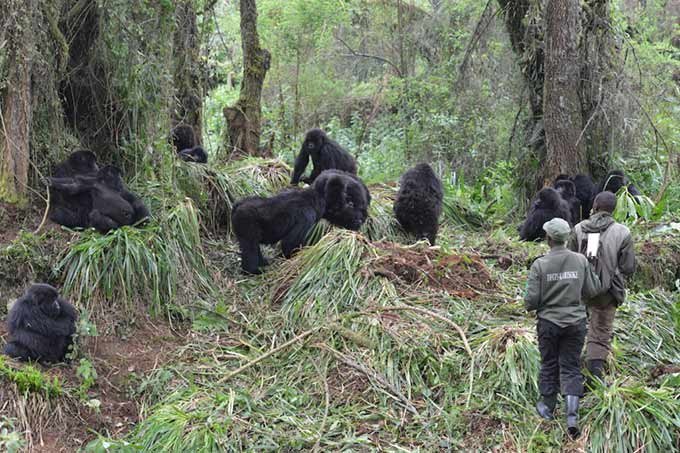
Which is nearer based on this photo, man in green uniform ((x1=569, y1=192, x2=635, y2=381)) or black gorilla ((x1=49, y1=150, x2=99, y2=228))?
man in green uniform ((x1=569, y1=192, x2=635, y2=381))

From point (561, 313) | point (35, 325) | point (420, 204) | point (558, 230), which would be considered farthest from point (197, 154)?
point (561, 313)

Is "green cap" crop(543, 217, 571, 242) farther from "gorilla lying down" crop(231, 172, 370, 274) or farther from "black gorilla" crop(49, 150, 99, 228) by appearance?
"black gorilla" crop(49, 150, 99, 228)

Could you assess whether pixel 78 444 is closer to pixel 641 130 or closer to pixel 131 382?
pixel 131 382

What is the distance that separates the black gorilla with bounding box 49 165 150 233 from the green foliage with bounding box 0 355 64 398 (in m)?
2.33

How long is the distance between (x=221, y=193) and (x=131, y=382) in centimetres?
417

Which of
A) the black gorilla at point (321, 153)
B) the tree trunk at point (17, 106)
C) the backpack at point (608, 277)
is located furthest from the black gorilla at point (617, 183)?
the tree trunk at point (17, 106)

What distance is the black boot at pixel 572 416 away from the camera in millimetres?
6676

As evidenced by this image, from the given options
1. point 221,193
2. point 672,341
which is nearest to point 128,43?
point 221,193

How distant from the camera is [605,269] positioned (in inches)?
283

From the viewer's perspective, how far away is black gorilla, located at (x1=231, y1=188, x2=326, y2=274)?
9.98 meters

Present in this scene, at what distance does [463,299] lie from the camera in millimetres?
8977

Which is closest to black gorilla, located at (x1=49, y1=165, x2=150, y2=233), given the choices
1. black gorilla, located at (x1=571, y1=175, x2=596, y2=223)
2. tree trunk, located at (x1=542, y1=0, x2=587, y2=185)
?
black gorilla, located at (x1=571, y1=175, x2=596, y2=223)

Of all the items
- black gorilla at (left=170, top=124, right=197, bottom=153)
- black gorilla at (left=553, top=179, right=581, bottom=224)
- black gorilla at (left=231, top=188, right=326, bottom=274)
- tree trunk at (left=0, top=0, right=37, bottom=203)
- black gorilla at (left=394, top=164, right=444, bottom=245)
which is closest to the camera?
tree trunk at (left=0, top=0, right=37, bottom=203)

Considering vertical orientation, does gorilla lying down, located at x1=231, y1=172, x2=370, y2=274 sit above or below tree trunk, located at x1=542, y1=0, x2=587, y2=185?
below
